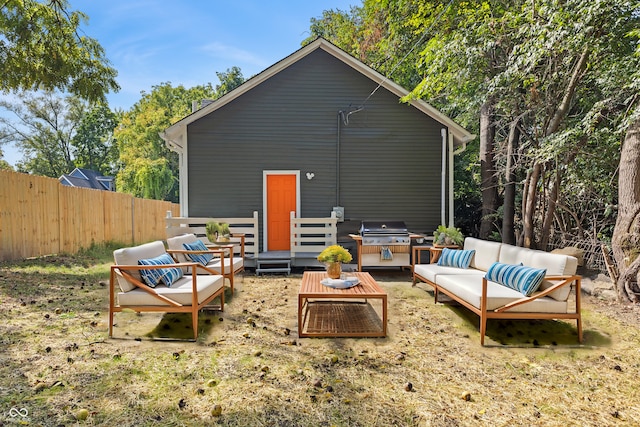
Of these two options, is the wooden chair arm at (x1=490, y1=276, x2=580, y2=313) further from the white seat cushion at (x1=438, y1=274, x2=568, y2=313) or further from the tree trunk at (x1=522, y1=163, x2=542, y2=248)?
the tree trunk at (x1=522, y1=163, x2=542, y2=248)

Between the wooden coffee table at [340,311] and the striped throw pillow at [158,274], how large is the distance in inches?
57.6

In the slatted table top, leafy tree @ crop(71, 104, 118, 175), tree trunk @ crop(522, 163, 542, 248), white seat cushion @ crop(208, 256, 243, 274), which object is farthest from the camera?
leafy tree @ crop(71, 104, 118, 175)

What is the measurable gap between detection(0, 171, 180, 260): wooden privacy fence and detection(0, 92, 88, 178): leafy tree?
23220 millimetres

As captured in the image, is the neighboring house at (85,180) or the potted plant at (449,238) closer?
the potted plant at (449,238)

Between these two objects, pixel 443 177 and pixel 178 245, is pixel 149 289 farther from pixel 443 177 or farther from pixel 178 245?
pixel 443 177

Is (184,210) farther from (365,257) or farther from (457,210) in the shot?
(457,210)

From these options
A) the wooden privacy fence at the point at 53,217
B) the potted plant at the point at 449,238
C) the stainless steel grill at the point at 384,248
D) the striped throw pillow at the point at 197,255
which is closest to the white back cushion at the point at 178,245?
the striped throw pillow at the point at 197,255

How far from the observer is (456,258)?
16.6 ft

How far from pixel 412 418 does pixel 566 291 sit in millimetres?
2336

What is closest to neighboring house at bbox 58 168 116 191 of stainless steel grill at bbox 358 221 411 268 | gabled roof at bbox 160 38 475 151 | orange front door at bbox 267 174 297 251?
gabled roof at bbox 160 38 475 151

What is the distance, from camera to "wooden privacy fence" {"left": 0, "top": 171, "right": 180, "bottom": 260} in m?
6.99

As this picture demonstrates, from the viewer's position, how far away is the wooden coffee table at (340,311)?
11.8 ft

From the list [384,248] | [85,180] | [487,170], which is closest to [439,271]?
[384,248]

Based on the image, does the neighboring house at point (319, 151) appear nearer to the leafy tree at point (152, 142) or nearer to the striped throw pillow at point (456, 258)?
the striped throw pillow at point (456, 258)
